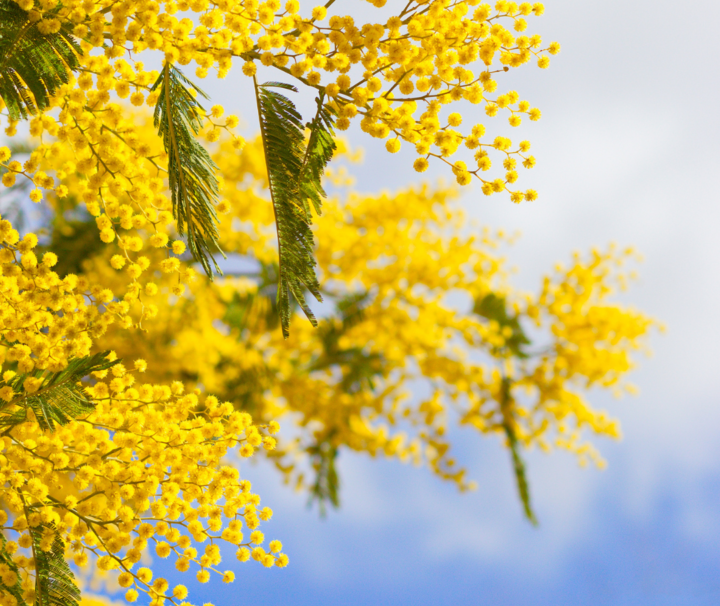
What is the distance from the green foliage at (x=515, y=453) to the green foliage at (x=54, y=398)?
4944 mm

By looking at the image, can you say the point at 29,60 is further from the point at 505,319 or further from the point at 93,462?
the point at 505,319

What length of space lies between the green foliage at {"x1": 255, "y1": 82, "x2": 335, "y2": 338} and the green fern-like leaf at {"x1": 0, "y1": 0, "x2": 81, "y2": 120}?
70 cm

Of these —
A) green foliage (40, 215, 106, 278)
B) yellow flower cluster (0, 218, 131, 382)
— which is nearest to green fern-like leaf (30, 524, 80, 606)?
yellow flower cluster (0, 218, 131, 382)

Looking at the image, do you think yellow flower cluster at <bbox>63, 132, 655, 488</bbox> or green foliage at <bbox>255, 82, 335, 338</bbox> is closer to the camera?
green foliage at <bbox>255, 82, 335, 338</bbox>

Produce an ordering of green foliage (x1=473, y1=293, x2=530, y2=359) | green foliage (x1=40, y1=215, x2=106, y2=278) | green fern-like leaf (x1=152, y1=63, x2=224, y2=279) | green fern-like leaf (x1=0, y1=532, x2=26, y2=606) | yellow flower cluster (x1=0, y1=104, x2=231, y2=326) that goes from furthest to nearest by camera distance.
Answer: green foliage (x1=473, y1=293, x2=530, y2=359) → green foliage (x1=40, y1=215, x2=106, y2=278) → green fern-like leaf (x1=152, y1=63, x2=224, y2=279) → yellow flower cluster (x1=0, y1=104, x2=231, y2=326) → green fern-like leaf (x1=0, y1=532, x2=26, y2=606)

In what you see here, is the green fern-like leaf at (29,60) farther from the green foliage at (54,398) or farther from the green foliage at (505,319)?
the green foliage at (505,319)

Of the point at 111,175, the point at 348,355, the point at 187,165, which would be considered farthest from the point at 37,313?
the point at 348,355

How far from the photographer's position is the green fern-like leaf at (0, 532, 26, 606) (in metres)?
2.14

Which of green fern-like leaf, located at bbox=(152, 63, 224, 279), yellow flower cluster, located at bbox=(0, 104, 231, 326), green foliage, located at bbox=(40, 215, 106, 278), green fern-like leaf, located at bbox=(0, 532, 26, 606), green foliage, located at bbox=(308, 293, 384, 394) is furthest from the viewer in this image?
green foliage, located at bbox=(308, 293, 384, 394)

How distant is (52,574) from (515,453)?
5.03 meters

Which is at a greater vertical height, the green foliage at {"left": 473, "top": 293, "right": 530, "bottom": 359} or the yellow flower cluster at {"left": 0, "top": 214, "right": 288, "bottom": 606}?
the green foliage at {"left": 473, "top": 293, "right": 530, "bottom": 359}

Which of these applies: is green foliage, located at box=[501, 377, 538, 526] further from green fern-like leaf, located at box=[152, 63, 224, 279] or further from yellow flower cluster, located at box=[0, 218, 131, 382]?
yellow flower cluster, located at box=[0, 218, 131, 382]

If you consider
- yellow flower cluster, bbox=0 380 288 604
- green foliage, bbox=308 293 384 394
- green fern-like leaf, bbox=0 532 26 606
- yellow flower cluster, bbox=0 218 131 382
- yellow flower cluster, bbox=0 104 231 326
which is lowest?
green fern-like leaf, bbox=0 532 26 606

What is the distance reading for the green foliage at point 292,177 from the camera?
2465 mm
